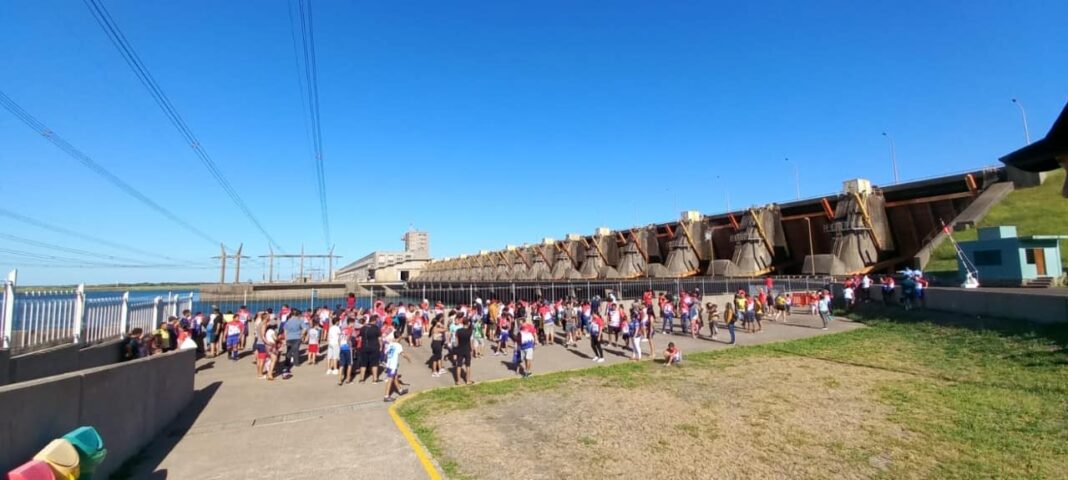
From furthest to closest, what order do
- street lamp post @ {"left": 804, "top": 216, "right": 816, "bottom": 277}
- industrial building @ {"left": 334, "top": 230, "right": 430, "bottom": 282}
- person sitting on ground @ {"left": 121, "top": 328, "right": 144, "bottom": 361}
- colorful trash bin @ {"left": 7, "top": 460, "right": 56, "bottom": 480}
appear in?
industrial building @ {"left": 334, "top": 230, "right": 430, "bottom": 282} → street lamp post @ {"left": 804, "top": 216, "right": 816, "bottom": 277} → person sitting on ground @ {"left": 121, "top": 328, "right": 144, "bottom": 361} → colorful trash bin @ {"left": 7, "top": 460, "right": 56, "bottom": 480}

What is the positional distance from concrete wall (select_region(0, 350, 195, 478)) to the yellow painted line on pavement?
154 inches

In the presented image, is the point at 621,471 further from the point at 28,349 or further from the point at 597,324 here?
the point at 28,349

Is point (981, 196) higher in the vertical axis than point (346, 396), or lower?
higher

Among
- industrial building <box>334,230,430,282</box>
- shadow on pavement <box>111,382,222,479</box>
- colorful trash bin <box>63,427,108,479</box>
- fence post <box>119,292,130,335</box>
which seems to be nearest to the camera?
colorful trash bin <box>63,427,108,479</box>

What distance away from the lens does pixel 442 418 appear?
9141mm

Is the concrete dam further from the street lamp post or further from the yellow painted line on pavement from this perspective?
the yellow painted line on pavement

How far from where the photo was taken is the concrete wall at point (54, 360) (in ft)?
23.5

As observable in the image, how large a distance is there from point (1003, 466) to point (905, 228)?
52.0 m

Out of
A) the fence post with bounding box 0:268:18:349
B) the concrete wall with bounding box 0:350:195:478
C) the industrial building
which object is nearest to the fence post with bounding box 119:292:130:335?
the concrete wall with bounding box 0:350:195:478

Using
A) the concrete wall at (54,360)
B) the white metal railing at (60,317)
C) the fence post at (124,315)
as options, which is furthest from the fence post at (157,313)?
the concrete wall at (54,360)

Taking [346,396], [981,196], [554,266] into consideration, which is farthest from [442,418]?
[554,266]

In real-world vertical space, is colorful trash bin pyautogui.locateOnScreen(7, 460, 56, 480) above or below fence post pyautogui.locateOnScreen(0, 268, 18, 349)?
below

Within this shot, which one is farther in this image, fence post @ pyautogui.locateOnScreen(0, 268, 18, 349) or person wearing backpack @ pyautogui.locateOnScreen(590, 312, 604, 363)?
person wearing backpack @ pyautogui.locateOnScreen(590, 312, 604, 363)

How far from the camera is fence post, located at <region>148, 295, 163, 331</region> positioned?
1443cm
